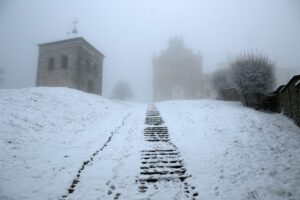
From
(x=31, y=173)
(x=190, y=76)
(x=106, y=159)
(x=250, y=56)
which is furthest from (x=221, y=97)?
(x=190, y=76)

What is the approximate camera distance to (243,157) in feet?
20.9

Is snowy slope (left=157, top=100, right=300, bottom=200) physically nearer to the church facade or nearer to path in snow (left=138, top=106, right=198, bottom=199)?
path in snow (left=138, top=106, right=198, bottom=199)

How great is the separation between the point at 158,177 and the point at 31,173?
3563 millimetres

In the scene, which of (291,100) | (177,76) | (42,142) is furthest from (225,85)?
(177,76)

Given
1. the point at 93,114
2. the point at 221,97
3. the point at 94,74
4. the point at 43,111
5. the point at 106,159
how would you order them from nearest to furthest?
the point at 106,159 < the point at 43,111 < the point at 93,114 < the point at 221,97 < the point at 94,74

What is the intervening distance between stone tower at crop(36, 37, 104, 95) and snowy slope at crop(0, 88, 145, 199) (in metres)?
13.9

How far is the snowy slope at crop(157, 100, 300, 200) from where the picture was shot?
4.66 meters

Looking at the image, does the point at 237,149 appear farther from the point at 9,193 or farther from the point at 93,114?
the point at 93,114

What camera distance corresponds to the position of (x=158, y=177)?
553 cm

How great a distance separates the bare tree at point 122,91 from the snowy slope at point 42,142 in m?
34.3

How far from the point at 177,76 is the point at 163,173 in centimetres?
4474

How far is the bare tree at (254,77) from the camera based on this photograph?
15539 millimetres

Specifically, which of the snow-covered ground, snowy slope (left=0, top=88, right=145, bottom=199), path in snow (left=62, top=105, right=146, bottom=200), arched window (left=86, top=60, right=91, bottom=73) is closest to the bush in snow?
the snow-covered ground

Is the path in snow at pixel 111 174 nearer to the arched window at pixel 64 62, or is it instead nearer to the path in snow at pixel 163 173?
the path in snow at pixel 163 173
